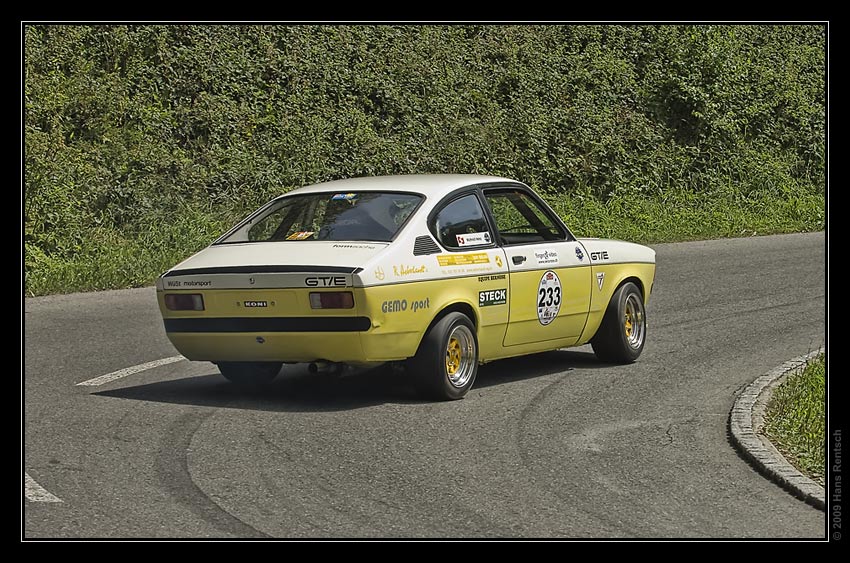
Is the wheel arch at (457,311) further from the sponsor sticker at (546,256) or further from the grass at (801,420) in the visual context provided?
the grass at (801,420)

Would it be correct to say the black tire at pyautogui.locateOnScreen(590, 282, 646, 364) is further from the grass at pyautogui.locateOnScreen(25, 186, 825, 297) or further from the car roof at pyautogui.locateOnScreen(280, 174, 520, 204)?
the grass at pyautogui.locateOnScreen(25, 186, 825, 297)

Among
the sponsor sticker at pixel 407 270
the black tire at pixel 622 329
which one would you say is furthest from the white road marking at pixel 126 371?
the black tire at pixel 622 329

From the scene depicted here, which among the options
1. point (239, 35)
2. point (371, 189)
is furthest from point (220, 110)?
point (371, 189)

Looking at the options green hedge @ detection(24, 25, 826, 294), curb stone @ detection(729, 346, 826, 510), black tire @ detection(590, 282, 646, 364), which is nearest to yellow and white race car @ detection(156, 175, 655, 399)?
black tire @ detection(590, 282, 646, 364)

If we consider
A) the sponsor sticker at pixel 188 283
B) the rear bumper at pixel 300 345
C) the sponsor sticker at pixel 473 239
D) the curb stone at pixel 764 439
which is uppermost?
the sponsor sticker at pixel 473 239

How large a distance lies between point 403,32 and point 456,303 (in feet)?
61.9

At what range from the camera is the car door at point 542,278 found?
9984 mm

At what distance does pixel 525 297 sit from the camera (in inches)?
394

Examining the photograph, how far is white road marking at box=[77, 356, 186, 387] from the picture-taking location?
10.3 meters

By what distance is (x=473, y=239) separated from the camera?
32.1 feet

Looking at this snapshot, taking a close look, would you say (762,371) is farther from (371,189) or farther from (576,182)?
(576,182)

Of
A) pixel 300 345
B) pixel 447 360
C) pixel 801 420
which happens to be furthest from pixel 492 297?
pixel 801 420

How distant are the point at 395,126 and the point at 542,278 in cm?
1482

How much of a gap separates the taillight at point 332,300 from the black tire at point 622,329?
3.12 metres
